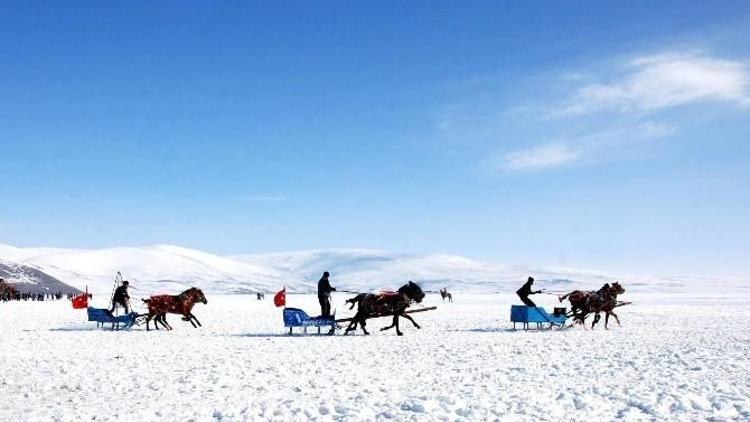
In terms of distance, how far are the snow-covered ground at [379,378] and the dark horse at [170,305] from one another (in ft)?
16.0

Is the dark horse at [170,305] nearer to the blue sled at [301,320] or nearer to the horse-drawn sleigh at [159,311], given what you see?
the horse-drawn sleigh at [159,311]

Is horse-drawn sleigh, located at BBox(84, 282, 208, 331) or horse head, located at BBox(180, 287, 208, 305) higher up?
horse head, located at BBox(180, 287, 208, 305)

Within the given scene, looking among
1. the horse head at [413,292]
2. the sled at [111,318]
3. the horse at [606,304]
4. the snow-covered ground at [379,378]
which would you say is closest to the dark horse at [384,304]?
the horse head at [413,292]

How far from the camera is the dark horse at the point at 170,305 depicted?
25.9 m

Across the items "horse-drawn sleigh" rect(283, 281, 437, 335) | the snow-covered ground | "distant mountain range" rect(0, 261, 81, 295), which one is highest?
"distant mountain range" rect(0, 261, 81, 295)

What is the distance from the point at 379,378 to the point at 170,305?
15.6m

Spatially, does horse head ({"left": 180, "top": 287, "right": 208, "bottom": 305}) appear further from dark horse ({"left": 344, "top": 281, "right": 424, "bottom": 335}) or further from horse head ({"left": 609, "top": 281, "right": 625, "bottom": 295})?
horse head ({"left": 609, "top": 281, "right": 625, "bottom": 295})

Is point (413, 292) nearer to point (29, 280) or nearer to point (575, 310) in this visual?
point (575, 310)

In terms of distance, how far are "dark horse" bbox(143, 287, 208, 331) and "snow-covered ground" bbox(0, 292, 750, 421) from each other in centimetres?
489

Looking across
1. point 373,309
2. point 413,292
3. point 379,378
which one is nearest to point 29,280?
point 373,309

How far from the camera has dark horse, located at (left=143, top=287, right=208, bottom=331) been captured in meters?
25.9

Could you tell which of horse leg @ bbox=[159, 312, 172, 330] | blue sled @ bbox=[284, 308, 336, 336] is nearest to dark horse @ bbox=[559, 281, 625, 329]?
blue sled @ bbox=[284, 308, 336, 336]

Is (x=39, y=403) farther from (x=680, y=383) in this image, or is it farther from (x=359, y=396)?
(x=680, y=383)

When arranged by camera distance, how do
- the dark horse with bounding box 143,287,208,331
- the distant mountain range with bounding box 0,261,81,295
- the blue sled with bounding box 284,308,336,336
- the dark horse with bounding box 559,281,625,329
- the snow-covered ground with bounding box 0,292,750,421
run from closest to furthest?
the snow-covered ground with bounding box 0,292,750,421 < the blue sled with bounding box 284,308,336,336 < the dark horse with bounding box 559,281,625,329 < the dark horse with bounding box 143,287,208,331 < the distant mountain range with bounding box 0,261,81,295
